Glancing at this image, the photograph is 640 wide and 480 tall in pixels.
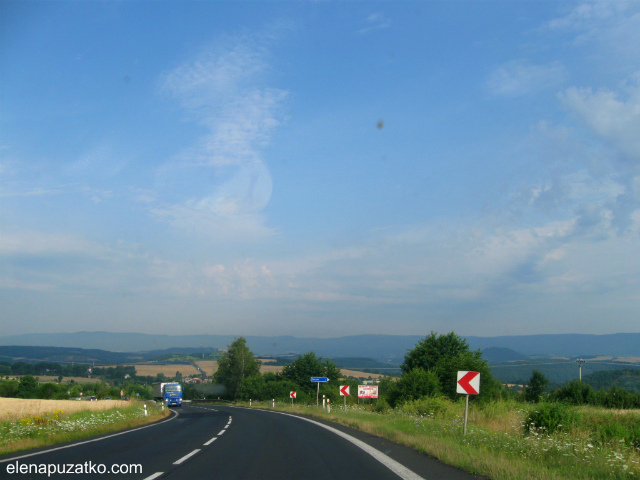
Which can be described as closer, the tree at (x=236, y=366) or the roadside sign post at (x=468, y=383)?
the roadside sign post at (x=468, y=383)

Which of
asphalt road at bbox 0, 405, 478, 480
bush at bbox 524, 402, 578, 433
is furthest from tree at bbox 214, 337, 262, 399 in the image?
asphalt road at bbox 0, 405, 478, 480

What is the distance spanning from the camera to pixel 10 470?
943 cm

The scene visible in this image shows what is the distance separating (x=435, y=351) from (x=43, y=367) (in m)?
157

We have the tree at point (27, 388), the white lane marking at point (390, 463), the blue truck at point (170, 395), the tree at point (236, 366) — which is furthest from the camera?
the tree at point (27, 388)

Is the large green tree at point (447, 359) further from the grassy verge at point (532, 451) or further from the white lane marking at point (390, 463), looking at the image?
the white lane marking at point (390, 463)

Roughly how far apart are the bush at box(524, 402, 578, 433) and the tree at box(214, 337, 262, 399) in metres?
86.6

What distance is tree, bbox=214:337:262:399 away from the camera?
100875mm

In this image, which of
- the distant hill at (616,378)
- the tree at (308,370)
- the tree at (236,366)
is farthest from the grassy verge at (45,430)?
the distant hill at (616,378)

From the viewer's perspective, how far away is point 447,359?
200 ft

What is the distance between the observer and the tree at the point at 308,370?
99.8 metres

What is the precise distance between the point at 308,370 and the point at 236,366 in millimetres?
15153

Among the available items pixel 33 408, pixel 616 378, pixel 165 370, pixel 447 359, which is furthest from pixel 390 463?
pixel 165 370

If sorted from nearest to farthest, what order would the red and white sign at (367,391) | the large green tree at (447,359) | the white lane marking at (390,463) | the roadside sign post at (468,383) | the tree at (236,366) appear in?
the white lane marking at (390,463) < the roadside sign post at (468,383) < the red and white sign at (367,391) < the large green tree at (447,359) < the tree at (236,366)

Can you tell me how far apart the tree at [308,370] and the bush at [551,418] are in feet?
274
